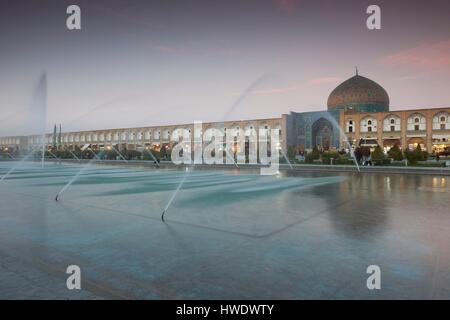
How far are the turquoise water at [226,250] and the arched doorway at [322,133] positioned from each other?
168ft

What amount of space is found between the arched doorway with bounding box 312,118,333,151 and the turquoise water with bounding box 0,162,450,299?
51.4 meters

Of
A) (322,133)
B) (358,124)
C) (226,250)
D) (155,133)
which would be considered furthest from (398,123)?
(226,250)

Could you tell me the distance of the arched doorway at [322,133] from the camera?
191 ft

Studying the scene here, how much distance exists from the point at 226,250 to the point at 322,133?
58.1 metres

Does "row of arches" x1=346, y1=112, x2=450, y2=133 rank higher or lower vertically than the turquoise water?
higher

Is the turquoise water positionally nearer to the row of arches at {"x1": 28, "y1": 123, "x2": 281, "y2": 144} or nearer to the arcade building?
the arcade building

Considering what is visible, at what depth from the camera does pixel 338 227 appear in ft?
20.2

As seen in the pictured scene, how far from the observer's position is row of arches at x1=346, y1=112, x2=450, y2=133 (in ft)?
158

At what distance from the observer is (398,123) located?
52156 millimetres

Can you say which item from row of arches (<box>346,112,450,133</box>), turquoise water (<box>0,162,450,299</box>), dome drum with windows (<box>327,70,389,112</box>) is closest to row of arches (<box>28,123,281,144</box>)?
dome drum with windows (<box>327,70,389,112</box>)

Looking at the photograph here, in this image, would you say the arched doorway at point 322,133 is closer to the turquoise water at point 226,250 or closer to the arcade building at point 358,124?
the arcade building at point 358,124

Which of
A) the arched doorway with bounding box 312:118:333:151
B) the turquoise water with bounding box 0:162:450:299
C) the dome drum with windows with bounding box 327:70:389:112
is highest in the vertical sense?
the dome drum with windows with bounding box 327:70:389:112

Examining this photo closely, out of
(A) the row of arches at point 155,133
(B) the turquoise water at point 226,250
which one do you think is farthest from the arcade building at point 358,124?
(B) the turquoise water at point 226,250
